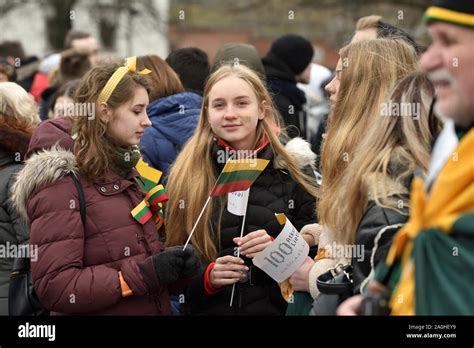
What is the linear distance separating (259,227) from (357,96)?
873mm

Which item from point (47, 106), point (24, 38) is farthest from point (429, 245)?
point (24, 38)

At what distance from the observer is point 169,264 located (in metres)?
4.46

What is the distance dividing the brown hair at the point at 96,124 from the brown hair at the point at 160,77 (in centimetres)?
148

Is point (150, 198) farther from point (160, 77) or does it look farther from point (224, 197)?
point (160, 77)

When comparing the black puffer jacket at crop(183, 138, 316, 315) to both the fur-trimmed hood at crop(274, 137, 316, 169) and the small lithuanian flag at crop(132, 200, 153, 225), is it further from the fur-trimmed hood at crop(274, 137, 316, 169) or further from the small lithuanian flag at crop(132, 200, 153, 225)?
the small lithuanian flag at crop(132, 200, 153, 225)

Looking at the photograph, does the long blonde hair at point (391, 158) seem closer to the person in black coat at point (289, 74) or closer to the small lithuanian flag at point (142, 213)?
the small lithuanian flag at point (142, 213)

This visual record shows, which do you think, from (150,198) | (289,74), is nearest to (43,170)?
(150,198)

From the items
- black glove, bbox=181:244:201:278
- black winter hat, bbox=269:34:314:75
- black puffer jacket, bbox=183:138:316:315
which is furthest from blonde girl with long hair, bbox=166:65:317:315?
black winter hat, bbox=269:34:314:75

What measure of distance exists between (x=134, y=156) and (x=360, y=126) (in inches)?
42.1

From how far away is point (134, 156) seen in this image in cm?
471

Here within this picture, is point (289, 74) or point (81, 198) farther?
point (289, 74)

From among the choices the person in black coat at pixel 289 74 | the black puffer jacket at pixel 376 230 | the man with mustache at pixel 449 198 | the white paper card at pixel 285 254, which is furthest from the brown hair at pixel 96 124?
the person in black coat at pixel 289 74

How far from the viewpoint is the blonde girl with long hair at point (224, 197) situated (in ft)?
16.2

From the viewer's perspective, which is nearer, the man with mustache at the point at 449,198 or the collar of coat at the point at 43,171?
the man with mustache at the point at 449,198
